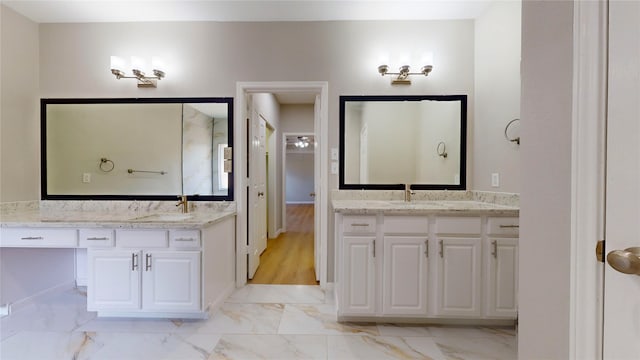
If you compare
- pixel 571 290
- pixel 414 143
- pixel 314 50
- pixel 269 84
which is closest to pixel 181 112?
pixel 269 84

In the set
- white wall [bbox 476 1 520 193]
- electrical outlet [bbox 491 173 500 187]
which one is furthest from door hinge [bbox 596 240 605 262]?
electrical outlet [bbox 491 173 500 187]

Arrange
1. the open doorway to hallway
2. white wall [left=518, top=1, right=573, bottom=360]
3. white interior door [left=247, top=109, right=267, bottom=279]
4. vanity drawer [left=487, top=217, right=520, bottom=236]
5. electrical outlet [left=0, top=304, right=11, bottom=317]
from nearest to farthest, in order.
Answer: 1. white wall [left=518, top=1, right=573, bottom=360]
2. vanity drawer [left=487, top=217, right=520, bottom=236]
3. electrical outlet [left=0, top=304, right=11, bottom=317]
4. white interior door [left=247, top=109, right=267, bottom=279]
5. the open doorway to hallway

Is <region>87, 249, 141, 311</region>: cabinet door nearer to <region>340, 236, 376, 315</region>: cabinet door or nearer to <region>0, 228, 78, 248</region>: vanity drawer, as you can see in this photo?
<region>0, 228, 78, 248</region>: vanity drawer

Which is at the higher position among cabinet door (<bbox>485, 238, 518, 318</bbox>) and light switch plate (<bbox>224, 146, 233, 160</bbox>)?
light switch plate (<bbox>224, 146, 233, 160</bbox>)

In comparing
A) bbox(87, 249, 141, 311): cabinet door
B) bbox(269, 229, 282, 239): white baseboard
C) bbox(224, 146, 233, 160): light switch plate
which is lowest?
bbox(269, 229, 282, 239): white baseboard

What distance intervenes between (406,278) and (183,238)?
1.70 metres

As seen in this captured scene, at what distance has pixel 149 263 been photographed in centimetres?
205

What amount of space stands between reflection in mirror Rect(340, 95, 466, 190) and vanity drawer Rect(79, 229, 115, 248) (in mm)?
1945

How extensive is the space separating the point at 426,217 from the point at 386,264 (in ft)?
1.51

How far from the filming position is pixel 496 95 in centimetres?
231

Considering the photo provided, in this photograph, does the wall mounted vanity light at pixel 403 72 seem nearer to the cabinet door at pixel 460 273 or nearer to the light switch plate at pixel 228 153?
the cabinet door at pixel 460 273

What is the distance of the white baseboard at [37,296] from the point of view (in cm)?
227

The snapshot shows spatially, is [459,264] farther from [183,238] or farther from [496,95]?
[183,238]

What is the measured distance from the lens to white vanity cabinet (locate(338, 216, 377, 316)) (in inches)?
80.5
